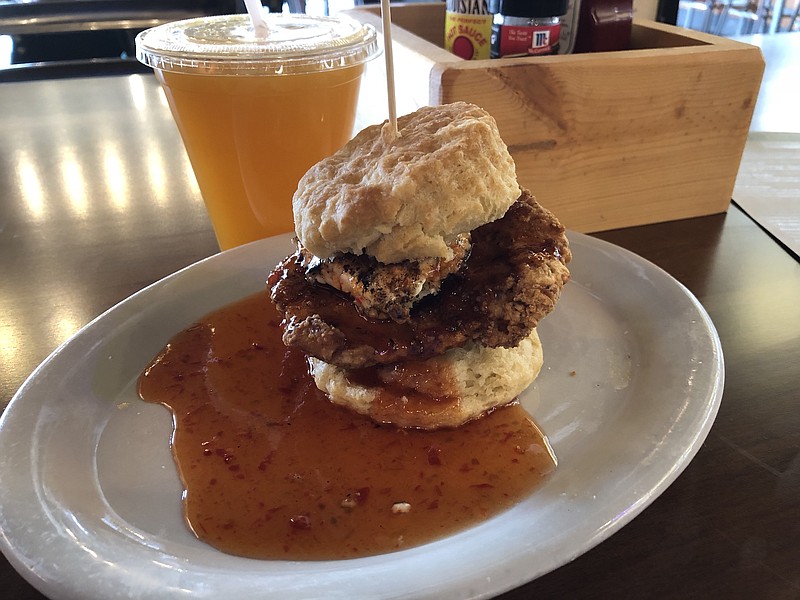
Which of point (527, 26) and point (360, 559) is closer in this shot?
point (360, 559)

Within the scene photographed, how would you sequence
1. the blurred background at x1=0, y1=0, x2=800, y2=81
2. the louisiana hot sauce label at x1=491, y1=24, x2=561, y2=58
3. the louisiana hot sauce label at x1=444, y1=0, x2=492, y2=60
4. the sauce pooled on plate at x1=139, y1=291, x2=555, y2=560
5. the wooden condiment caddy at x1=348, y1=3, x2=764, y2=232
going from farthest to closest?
the blurred background at x1=0, y1=0, x2=800, y2=81, the louisiana hot sauce label at x1=444, y1=0, x2=492, y2=60, the louisiana hot sauce label at x1=491, y1=24, x2=561, y2=58, the wooden condiment caddy at x1=348, y1=3, x2=764, y2=232, the sauce pooled on plate at x1=139, y1=291, x2=555, y2=560

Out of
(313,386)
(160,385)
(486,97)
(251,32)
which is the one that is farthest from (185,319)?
(486,97)

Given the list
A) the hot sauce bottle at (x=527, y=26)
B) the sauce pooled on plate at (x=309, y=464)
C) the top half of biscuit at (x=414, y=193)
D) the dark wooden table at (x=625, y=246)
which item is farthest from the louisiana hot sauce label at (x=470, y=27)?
the sauce pooled on plate at (x=309, y=464)

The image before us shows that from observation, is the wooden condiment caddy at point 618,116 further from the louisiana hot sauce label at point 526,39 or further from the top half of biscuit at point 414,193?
the top half of biscuit at point 414,193

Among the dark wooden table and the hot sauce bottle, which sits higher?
the hot sauce bottle

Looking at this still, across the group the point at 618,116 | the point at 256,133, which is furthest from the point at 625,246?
the point at 256,133

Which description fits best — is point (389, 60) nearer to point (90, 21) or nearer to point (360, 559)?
point (360, 559)

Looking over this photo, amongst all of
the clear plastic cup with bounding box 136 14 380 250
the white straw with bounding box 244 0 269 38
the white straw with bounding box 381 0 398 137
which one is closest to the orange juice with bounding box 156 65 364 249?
the clear plastic cup with bounding box 136 14 380 250

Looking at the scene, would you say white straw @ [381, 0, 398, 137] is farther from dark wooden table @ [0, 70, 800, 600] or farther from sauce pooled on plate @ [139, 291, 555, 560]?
dark wooden table @ [0, 70, 800, 600]
